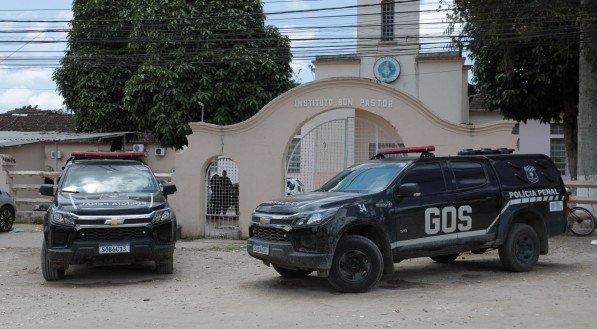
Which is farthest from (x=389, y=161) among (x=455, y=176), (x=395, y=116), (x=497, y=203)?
(x=395, y=116)

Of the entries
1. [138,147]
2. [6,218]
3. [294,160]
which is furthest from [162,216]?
[138,147]

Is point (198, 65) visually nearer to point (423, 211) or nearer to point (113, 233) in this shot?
point (113, 233)

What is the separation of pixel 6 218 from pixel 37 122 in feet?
67.9

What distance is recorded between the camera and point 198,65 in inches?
929

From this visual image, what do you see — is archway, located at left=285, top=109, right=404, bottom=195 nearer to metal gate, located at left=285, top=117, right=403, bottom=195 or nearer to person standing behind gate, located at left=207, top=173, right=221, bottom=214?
metal gate, located at left=285, top=117, right=403, bottom=195

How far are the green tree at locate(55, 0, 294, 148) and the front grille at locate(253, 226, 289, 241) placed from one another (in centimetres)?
1438

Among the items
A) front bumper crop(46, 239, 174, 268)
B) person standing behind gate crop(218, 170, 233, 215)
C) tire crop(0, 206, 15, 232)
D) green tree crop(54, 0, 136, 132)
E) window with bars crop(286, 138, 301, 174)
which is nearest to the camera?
front bumper crop(46, 239, 174, 268)

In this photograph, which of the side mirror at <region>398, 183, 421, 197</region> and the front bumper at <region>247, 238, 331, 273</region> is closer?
the front bumper at <region>247, 238, 331, 273</region>

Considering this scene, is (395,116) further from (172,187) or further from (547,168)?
(172,187)

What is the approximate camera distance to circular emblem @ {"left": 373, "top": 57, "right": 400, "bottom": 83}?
26.6m

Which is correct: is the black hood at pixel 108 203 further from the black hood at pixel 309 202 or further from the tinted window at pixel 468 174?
the tinted window at pixel 468 174

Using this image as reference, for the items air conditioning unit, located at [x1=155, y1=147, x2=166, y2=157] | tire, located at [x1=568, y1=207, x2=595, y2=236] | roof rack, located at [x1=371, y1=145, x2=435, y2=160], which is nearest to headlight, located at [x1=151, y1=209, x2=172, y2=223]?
roof rack, located at [x1=371, y1=145, x2=435, y2=160]

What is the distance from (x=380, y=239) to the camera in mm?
9211

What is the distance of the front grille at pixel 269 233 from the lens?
8.91 metres
